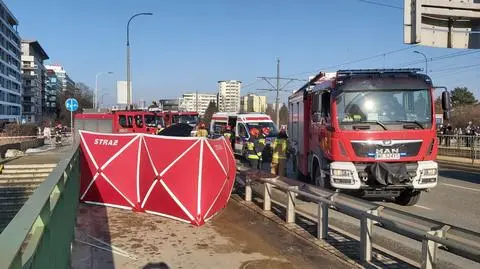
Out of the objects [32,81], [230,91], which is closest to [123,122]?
[230,91]

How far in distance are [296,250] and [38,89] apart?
16631 cm

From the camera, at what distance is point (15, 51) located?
132 m

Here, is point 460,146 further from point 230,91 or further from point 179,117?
point 230,91

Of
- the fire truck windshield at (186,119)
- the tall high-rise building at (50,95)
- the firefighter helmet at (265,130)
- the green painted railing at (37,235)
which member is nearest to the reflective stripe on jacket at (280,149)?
the firefighter helmet at (265,130)

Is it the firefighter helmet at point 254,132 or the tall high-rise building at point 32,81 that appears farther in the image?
the tall high-rise building at point 32,81

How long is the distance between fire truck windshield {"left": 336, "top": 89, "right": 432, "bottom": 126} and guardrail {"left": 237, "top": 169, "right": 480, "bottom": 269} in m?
2.11

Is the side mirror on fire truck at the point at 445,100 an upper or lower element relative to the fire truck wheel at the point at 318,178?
upper

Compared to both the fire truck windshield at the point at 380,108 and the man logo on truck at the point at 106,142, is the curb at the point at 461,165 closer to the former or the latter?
the fire truck windshield at the point at 380,108

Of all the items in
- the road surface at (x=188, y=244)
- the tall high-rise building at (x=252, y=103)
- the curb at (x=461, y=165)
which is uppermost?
the tall high-rise building at (x=252, y=103)

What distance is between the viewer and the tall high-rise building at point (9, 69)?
113 metres

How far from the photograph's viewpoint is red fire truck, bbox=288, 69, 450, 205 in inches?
423

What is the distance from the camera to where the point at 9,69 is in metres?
122

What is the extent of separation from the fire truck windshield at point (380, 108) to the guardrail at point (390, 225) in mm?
2105

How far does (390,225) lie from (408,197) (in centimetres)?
589
